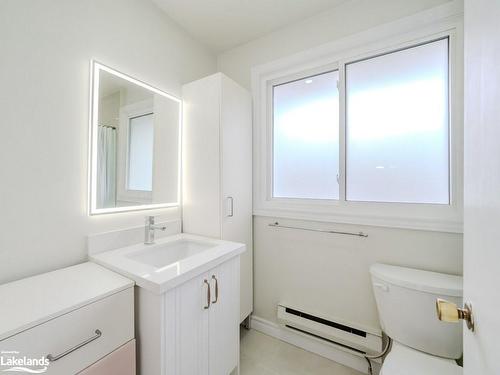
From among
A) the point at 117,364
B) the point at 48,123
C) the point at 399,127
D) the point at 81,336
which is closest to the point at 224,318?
the point at 117,364

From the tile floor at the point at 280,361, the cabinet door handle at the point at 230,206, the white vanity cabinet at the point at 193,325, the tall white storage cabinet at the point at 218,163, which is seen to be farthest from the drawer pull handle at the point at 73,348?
the tile floor at the point at 280,361

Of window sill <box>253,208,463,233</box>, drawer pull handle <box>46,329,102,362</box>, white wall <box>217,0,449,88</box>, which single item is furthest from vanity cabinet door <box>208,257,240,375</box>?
white wall <box>217,0,449,88</box>

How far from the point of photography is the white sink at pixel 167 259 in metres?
0.94

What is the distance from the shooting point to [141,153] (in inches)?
61.0

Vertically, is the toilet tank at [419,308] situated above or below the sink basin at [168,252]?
below

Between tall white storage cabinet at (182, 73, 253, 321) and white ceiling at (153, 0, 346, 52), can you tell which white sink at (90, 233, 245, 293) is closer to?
tall white storage cabinet at (182, 73, 253, 321)

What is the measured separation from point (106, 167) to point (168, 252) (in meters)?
0.68

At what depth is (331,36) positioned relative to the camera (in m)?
1.62

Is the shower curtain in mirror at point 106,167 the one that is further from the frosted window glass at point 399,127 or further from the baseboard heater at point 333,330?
the frosted window glass at point 399,127

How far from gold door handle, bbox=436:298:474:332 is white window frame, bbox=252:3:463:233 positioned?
3.01ft

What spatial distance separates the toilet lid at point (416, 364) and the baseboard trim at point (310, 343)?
477 mm

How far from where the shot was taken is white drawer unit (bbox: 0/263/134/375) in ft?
2.20

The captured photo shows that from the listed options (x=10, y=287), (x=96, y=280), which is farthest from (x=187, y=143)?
(x=10, y=287)

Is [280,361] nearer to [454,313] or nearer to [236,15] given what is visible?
[454,313]
